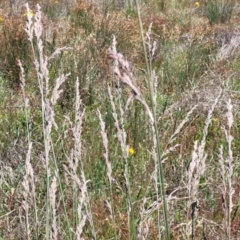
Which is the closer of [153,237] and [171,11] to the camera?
[153,237]

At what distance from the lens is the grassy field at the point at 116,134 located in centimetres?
114

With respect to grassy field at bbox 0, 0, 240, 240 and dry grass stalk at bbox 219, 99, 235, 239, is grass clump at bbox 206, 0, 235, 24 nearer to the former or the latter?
grassy field at bbox 0, 0, 240, 240

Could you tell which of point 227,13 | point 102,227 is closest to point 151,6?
point 227,13

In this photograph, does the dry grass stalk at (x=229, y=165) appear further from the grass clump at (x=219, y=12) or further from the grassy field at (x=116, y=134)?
the grass clump at (x=219, y=12)

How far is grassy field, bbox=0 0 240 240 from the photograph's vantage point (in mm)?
1144

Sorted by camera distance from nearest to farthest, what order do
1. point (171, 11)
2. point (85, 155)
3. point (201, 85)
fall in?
point (85, 155) < point (201, 85) < point (171, 11)

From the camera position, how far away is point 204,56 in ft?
14.4

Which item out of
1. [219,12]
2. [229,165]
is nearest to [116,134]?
[229,165]

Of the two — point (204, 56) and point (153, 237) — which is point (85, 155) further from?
point (204, 56)

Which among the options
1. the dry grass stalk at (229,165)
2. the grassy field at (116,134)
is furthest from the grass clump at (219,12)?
the dry grass stalk at (229,165)

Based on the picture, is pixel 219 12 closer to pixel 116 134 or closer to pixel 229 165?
pixel 116 134

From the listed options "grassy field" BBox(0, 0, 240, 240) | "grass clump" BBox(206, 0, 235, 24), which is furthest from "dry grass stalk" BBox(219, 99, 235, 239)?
"grass clump" BBox(206, 0, 235, 24)

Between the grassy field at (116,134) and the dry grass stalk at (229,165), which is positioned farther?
the grassy field at (116,134)

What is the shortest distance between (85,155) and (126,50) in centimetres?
249
